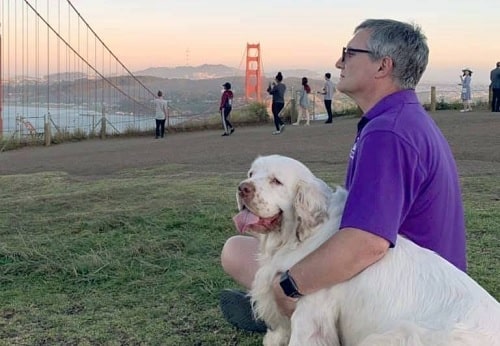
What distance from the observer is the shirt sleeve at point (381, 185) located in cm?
229

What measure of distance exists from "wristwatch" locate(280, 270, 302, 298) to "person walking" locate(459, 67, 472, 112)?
76.0ft

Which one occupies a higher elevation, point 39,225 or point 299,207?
point 299,207

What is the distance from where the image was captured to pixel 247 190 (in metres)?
2.68

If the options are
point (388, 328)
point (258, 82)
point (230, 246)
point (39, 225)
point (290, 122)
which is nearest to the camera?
point (388, 328)

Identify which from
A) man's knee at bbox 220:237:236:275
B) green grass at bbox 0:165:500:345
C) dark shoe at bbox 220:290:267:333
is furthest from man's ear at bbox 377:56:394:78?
green grass at bbox 0:165:500:345

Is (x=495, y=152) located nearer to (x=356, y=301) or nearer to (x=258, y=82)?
(x=356, y=301)

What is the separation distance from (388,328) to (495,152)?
1237 centimetres

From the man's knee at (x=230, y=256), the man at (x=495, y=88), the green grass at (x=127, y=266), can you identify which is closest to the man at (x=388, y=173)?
the man's knee at (x=230, y=256)

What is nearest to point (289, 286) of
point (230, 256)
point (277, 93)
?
point (230, 256)

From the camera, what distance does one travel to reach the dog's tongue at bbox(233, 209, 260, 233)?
8.86ft

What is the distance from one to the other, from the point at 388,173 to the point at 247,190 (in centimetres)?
60

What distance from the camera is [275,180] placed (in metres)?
2.69

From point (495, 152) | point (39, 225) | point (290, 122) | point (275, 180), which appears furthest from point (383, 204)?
point (290, 122)

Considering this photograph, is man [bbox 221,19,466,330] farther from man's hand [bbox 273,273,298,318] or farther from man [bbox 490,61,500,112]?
man [bbox 490,61,500,112]
